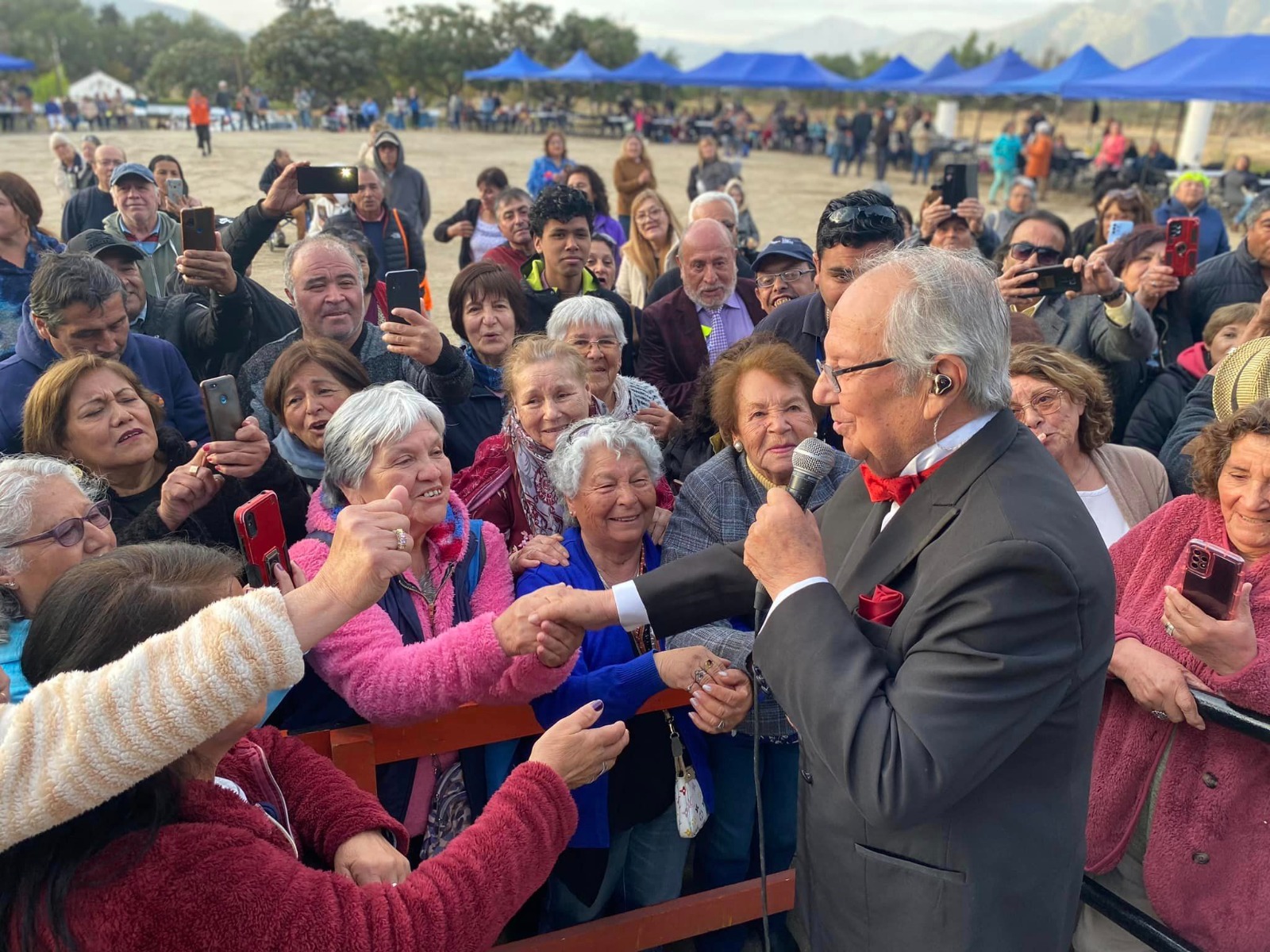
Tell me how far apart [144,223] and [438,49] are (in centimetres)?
5710

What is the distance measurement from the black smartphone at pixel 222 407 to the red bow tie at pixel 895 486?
1.95m

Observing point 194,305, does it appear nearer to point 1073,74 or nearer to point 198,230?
point 198,230

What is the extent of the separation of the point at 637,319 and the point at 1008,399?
142 inches

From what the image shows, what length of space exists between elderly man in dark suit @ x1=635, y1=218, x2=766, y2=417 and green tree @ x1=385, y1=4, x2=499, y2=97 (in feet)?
191

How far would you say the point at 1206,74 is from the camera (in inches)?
663

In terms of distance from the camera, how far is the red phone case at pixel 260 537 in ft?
6.39

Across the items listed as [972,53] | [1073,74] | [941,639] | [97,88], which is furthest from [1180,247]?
[972,53]

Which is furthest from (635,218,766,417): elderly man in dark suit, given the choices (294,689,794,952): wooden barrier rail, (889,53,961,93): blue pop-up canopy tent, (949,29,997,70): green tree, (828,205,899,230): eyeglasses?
(949,29,997,70): green tree

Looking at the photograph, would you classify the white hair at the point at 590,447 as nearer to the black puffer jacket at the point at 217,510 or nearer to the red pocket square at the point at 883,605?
the black puffer jacket at the point at 217,510

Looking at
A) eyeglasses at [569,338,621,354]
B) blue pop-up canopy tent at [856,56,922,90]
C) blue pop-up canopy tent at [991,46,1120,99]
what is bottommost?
eyeglasses at [569,338,621,354]

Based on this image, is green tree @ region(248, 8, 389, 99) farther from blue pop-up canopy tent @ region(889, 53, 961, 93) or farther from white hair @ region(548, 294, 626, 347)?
white hair @ region(548, 294, 626, 347)

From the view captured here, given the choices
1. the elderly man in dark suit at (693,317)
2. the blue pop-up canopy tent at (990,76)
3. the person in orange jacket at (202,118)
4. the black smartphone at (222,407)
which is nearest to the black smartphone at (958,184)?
the elderly man in dark suit at (693,317)

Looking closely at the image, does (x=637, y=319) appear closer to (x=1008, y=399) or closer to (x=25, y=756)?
(x=1008, y=399)

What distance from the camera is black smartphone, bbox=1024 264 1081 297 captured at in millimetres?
4203
